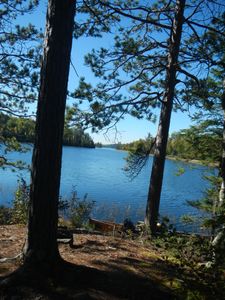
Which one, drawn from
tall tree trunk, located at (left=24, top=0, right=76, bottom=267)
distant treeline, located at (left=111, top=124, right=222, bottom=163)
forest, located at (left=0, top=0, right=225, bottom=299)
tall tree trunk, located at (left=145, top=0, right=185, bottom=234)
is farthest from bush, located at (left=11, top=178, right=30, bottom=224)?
tall tree trunk, located at (left=24, top=0, right=76, bottom=267)

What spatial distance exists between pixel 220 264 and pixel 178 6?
6.37m

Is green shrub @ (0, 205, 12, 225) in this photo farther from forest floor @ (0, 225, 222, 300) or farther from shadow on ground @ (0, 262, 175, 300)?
shadow on ground @ (0, 262, 175, 300)

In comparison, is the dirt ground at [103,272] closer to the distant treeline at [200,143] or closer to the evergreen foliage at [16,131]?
the evergreen foliage at [16,131]

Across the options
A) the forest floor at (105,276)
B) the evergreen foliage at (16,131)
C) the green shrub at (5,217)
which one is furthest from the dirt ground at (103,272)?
the evergreen foliage at (16,131)

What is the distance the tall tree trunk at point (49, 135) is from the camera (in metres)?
3.45

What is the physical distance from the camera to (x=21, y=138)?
10008 millimetres

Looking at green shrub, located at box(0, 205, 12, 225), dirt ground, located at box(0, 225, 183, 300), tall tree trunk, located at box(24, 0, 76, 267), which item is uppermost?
tall tree trunk, located at box(24, 0, 76, 267)

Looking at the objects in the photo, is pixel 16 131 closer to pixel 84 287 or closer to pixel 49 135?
pixel 49 135

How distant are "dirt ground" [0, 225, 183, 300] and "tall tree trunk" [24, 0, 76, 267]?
389mm

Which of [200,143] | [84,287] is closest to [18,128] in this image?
[200,143]

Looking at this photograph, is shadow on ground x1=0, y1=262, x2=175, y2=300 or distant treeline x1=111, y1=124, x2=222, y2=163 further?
distant treeline x1=111, y1=124, x2=222, y2=163

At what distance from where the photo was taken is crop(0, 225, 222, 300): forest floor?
3070 millimetres

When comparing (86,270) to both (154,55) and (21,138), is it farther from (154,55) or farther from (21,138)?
(21,138)

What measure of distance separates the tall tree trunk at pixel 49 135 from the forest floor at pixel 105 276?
1.24 feet
